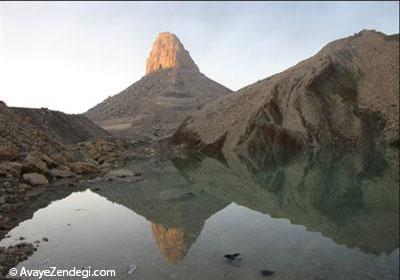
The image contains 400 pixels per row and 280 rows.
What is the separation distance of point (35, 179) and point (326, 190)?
12926 mm

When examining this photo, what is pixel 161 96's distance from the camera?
4149 inches

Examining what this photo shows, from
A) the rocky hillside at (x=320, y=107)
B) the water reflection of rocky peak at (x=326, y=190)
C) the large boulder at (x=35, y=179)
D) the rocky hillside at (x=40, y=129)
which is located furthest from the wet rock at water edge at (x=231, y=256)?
the rocky hillside at (x=320, y=107)

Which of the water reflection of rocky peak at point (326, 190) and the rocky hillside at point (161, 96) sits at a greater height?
the rocky hillside at point (161, 96)

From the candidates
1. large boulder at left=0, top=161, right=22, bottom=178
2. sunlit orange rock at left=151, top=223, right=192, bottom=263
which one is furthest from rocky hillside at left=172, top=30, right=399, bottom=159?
sunlit orange rock at left=151, top=223, right=192, bottom=263

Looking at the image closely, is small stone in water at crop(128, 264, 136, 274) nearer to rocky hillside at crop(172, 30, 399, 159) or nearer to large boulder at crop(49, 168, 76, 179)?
large boulder at crop(49, 168, 76, 179)

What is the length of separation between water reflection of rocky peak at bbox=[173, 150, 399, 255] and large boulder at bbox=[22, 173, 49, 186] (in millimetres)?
7108

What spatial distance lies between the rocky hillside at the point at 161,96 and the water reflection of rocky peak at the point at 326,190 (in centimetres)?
4521

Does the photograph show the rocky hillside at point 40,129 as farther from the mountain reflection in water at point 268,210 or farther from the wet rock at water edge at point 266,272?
the wet rock at water edge at point 266,272

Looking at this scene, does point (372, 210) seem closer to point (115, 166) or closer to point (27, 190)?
point (27, 190)

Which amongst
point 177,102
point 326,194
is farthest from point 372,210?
point 177,102

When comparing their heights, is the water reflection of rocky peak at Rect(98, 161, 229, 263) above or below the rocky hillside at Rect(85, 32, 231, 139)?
below

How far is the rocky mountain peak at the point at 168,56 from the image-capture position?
13400 cm

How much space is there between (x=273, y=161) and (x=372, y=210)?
1298 centimetres

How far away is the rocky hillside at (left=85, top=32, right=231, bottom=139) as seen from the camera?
83.7 meters
